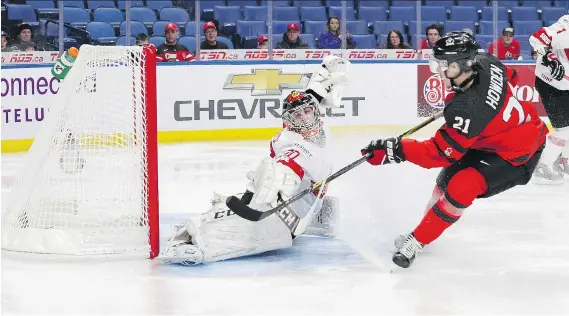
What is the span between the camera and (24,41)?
8.05 m

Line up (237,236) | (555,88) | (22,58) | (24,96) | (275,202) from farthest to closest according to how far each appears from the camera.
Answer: (22,58) < (24,96) < (555,88) < (237,236) < (275,202)

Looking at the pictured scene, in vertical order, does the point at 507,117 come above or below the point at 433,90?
above

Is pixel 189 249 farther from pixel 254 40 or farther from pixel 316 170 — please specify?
pixel 254 40

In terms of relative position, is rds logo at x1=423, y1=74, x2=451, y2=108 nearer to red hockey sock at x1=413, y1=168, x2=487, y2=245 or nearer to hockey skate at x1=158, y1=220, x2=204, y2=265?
red hockey sock at x1=413, y1=168, x2=487, y2=245

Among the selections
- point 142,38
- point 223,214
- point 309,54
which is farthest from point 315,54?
point 223,214

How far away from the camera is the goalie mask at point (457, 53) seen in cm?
392

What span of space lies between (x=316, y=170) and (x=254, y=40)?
197 inches

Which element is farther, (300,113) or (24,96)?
(24,96)

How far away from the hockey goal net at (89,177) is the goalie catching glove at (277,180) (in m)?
0.46

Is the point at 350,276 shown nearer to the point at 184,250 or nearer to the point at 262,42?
the point at 184,250

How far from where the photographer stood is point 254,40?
9.02m

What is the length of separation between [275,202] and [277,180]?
105mm

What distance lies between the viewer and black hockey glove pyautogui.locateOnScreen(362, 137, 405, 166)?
3.92 metres

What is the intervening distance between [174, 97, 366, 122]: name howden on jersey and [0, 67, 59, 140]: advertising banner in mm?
1164
